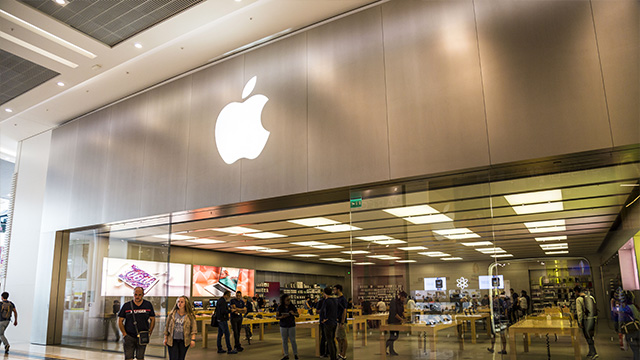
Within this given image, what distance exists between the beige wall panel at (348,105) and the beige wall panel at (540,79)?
1485 millimetres

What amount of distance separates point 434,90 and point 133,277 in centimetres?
748

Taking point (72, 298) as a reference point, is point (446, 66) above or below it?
above

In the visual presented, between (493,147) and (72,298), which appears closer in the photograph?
(493,147)

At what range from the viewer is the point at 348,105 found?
657 cm

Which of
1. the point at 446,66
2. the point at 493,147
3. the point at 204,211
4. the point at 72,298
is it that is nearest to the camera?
the point at 493,147

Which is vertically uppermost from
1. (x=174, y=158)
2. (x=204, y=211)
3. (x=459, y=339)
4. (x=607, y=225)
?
(x=174, y=158)

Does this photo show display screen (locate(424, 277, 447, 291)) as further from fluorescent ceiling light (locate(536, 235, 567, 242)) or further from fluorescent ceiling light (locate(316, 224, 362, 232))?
fluorescent ceiling light (locate(316, 224, 362, 232))

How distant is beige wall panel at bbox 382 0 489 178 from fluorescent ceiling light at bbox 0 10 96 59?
5614mm

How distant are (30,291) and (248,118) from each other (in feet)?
26.4

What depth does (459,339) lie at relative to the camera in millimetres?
5676

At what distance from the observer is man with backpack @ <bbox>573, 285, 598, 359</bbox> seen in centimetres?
608

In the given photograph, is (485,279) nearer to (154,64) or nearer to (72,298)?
(154,64)

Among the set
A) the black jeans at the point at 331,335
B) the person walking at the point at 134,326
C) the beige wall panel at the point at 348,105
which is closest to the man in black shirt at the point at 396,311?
the beige wall panel at the point at 348,105

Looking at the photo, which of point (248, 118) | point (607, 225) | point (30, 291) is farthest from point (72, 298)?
point (607, 225)
